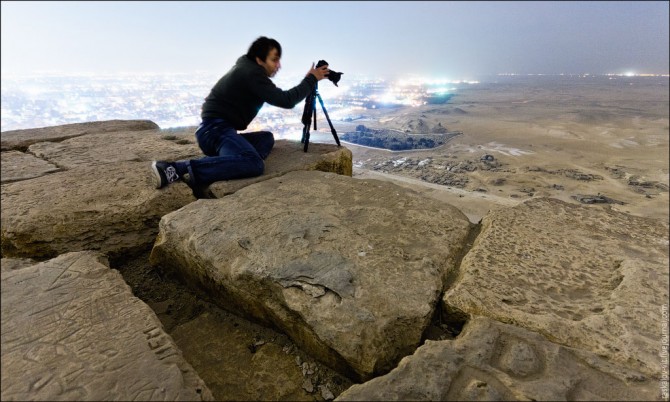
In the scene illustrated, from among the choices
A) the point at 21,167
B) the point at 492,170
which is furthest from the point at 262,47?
the point at 492,170

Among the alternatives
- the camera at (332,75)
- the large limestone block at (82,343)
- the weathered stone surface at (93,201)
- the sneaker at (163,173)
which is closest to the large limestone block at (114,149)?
the weathered stone surface at (93,201)

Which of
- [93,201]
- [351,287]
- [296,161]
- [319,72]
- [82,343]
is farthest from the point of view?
[296,161]

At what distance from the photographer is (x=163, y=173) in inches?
103

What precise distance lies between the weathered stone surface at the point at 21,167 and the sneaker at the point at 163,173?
126 cm

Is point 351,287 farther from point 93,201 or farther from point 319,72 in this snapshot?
point 319,72

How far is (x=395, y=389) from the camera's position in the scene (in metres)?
1.10

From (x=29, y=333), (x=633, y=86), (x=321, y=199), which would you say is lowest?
(x=29, y=333)

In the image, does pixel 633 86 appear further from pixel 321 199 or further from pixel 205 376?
pixel 205 376

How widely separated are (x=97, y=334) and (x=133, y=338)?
15 centimetres

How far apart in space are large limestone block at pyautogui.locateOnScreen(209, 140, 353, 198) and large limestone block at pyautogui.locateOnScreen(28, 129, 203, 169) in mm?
951

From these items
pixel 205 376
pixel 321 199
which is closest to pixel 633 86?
pixel 321 199

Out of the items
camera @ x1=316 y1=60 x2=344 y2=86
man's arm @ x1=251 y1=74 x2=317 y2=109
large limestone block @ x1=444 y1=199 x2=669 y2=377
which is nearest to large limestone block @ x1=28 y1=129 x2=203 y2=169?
man's arm @ x1=251 y1=74 x2=317 y2=109

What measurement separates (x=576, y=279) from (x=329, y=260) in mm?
1306

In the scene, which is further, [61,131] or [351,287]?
[61,131]
